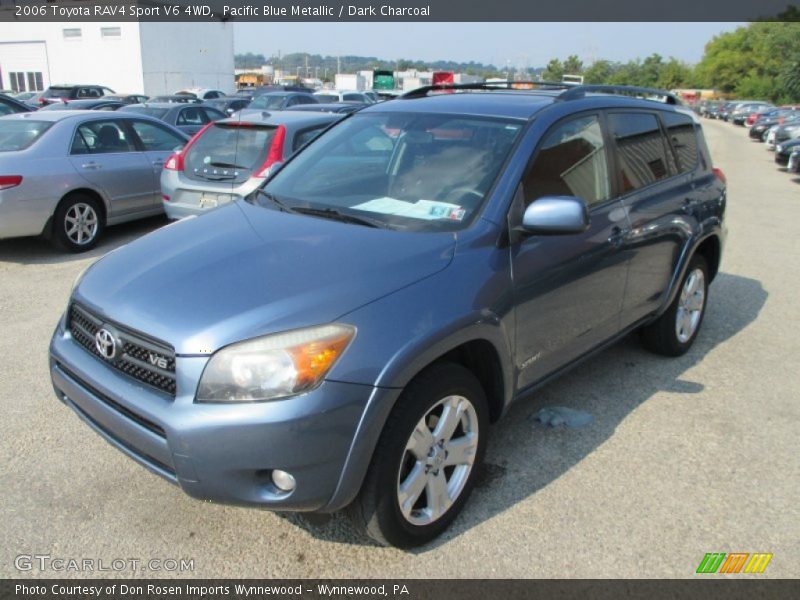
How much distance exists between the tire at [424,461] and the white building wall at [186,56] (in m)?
50.4

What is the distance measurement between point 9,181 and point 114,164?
4.36 feet

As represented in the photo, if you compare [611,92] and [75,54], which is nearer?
[611,92]

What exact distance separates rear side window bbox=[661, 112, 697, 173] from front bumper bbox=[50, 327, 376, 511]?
3.32 metres

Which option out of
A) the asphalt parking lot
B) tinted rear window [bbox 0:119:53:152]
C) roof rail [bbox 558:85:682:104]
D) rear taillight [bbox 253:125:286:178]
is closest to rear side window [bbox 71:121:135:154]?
tinted rear window [bbox 0:119:53:152]

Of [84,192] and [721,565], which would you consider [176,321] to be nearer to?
[721,565]

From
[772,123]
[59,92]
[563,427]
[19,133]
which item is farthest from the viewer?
[772,123]

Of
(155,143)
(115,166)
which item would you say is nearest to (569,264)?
(115,166)

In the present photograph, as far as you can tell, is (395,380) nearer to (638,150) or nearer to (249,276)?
(249,276)

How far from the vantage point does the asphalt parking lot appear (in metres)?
2.68

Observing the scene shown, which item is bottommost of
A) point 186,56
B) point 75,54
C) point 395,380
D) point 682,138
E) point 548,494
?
point 548,494

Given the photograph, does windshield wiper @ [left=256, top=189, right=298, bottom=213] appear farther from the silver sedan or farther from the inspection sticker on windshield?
the silver sedan

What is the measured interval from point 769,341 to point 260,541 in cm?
433

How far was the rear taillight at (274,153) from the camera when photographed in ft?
21.8

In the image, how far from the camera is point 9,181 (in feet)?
21.7
